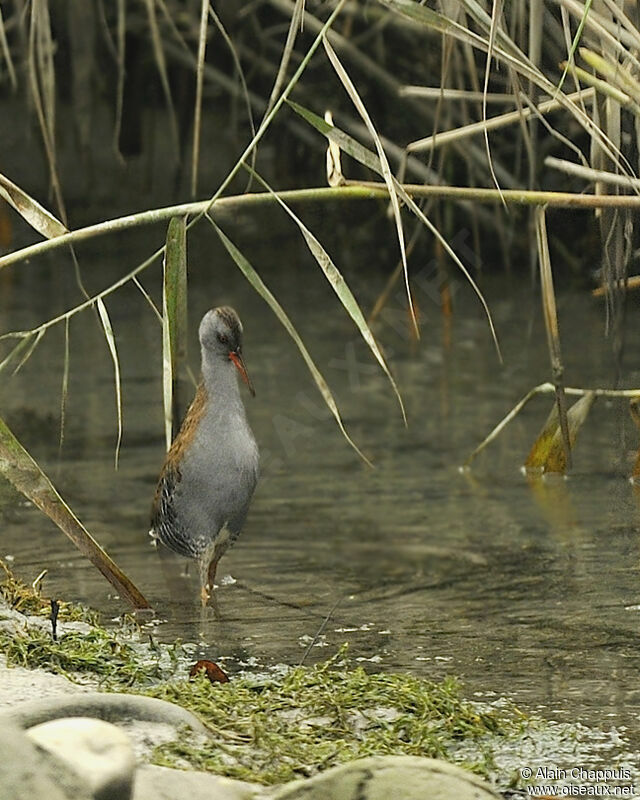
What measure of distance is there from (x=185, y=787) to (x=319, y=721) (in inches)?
24.7

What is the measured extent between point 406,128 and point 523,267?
1.18 meters

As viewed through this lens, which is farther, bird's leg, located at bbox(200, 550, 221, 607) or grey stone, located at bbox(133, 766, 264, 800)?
bird's leg, located at bbox(200, 550, 221, 607)

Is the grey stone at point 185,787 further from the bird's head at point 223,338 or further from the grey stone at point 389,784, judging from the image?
the bird's head at point 223,338

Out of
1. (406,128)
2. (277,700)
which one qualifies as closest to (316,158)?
(406,128)

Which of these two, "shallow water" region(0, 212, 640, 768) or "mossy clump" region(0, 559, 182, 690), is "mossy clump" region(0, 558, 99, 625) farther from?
"shallow water" region(0, 212, 640, 768)

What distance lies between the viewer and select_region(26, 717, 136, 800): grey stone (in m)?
2.22

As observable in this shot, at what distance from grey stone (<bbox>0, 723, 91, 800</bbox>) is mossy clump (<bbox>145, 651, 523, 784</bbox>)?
19.5 inches

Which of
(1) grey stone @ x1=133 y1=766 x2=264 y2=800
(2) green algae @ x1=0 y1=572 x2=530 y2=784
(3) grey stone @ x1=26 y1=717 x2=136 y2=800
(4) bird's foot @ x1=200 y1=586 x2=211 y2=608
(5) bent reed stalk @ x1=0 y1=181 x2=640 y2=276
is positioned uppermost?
(5) bent reed stalk @ x1=0 y1=181 x2=640 y2=276

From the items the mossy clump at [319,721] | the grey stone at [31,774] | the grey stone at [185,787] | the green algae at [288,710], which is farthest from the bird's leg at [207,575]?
the grey stone at [31,774]

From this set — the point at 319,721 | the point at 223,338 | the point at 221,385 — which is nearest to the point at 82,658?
the point at 319,721

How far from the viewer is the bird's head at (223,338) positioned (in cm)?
453

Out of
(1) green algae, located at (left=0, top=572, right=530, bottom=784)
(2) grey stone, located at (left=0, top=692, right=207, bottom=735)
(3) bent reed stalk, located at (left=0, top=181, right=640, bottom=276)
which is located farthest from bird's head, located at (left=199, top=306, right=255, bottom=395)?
(2) grey stone, located at (left=0, top=692, right=207, bottom=735)

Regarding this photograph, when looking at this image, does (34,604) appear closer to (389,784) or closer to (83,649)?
(83,649)

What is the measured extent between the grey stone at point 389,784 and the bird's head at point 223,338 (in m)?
2.17
